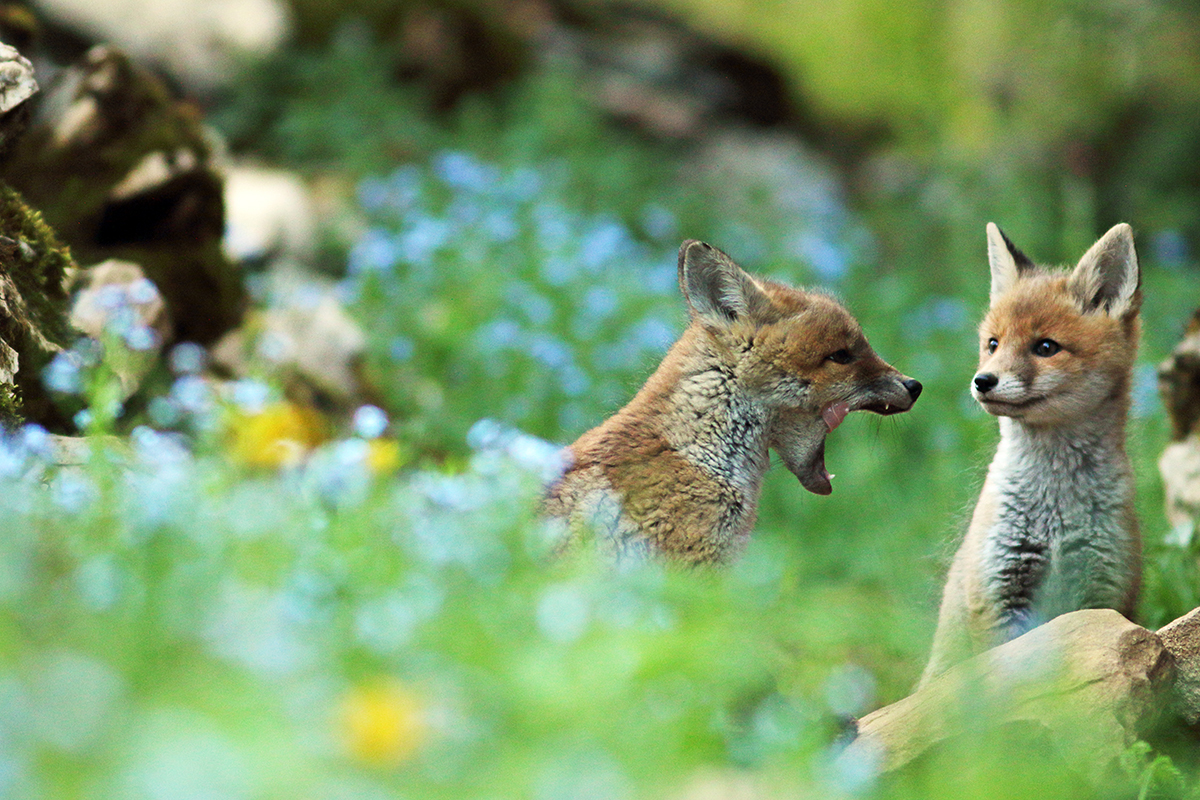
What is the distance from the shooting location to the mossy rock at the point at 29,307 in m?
3.86

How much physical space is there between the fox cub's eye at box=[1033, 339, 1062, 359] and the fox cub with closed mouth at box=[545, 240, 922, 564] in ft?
1.70

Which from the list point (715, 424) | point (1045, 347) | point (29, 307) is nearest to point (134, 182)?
point (29, 307)

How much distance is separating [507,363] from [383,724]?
5119 mm

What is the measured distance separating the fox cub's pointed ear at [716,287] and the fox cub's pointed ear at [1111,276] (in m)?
1.29

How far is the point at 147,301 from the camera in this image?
4.81m

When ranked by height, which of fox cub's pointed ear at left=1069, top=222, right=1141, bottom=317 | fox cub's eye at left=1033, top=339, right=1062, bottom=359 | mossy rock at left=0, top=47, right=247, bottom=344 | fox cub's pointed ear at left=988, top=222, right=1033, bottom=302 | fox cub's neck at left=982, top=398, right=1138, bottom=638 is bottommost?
fox cub's neck at left=982, top=398, right=1138, bottom=638

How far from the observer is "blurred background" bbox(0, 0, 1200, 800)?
77.7 inches

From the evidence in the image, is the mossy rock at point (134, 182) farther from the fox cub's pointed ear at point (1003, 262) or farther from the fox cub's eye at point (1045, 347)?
the fox cub's eye at point (1045, 347)

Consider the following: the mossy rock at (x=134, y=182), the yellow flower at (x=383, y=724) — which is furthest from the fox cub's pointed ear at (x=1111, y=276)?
the mossy rock at (x=134, y=182)

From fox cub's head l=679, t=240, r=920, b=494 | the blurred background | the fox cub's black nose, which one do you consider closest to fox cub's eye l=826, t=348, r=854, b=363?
fox cub's head l=679, t=240, r=920, b=494

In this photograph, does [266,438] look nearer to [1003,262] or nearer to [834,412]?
[834,412]

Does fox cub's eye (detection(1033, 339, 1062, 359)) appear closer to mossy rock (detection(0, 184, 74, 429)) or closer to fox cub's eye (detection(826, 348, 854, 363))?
fox cub's eye (detection(826, 348, 854, 363))

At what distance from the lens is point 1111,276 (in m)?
4.35

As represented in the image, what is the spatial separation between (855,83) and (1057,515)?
31.3 ft
